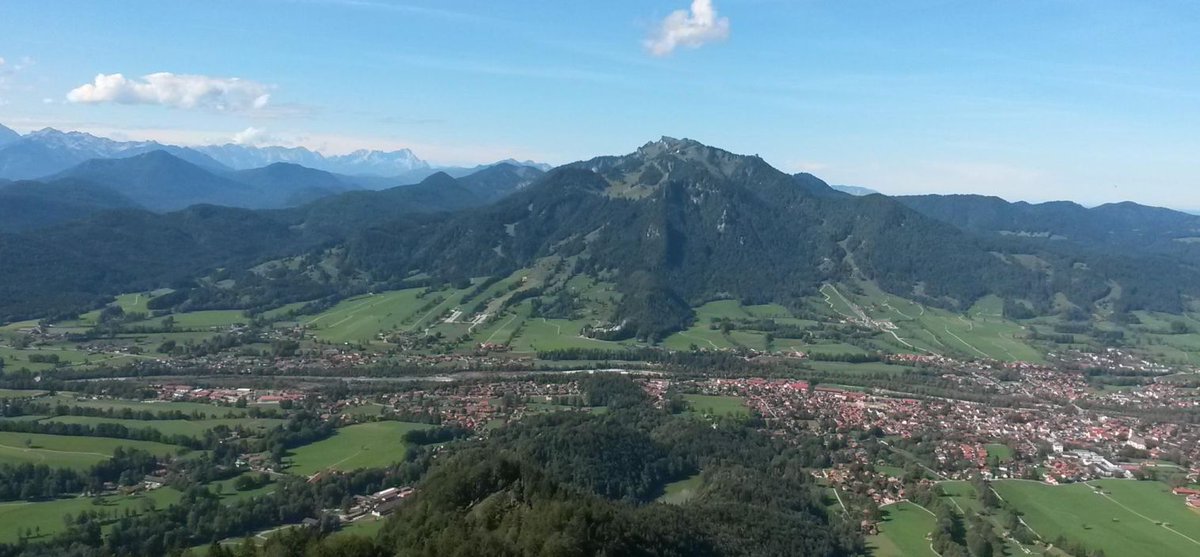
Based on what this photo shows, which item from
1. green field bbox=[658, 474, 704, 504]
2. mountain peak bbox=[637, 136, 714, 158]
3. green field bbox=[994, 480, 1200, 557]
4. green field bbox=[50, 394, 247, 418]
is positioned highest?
mountain peak bbox=[637, 136, 714, 158]

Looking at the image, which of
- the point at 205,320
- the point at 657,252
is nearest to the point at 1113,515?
the point at 657,252

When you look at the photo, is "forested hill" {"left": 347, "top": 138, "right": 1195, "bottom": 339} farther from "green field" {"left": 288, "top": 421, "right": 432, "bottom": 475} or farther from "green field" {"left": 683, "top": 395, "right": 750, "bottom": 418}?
"green field" {"left": 288, "top": 421, "right": 432, "bottom": 475}

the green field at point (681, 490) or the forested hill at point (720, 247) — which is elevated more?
the forested hill at point (720, 247)

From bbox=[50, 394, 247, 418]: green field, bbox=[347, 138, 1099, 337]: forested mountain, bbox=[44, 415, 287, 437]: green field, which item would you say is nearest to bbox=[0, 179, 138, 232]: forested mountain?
bbox=[347, 138, 1099, 337]: forested mountain

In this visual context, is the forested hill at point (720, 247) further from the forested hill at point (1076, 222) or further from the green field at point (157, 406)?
the green field at point (157, 406)

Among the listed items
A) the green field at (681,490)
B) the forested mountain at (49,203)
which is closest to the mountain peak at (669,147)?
the forested mountain at (49,203)
